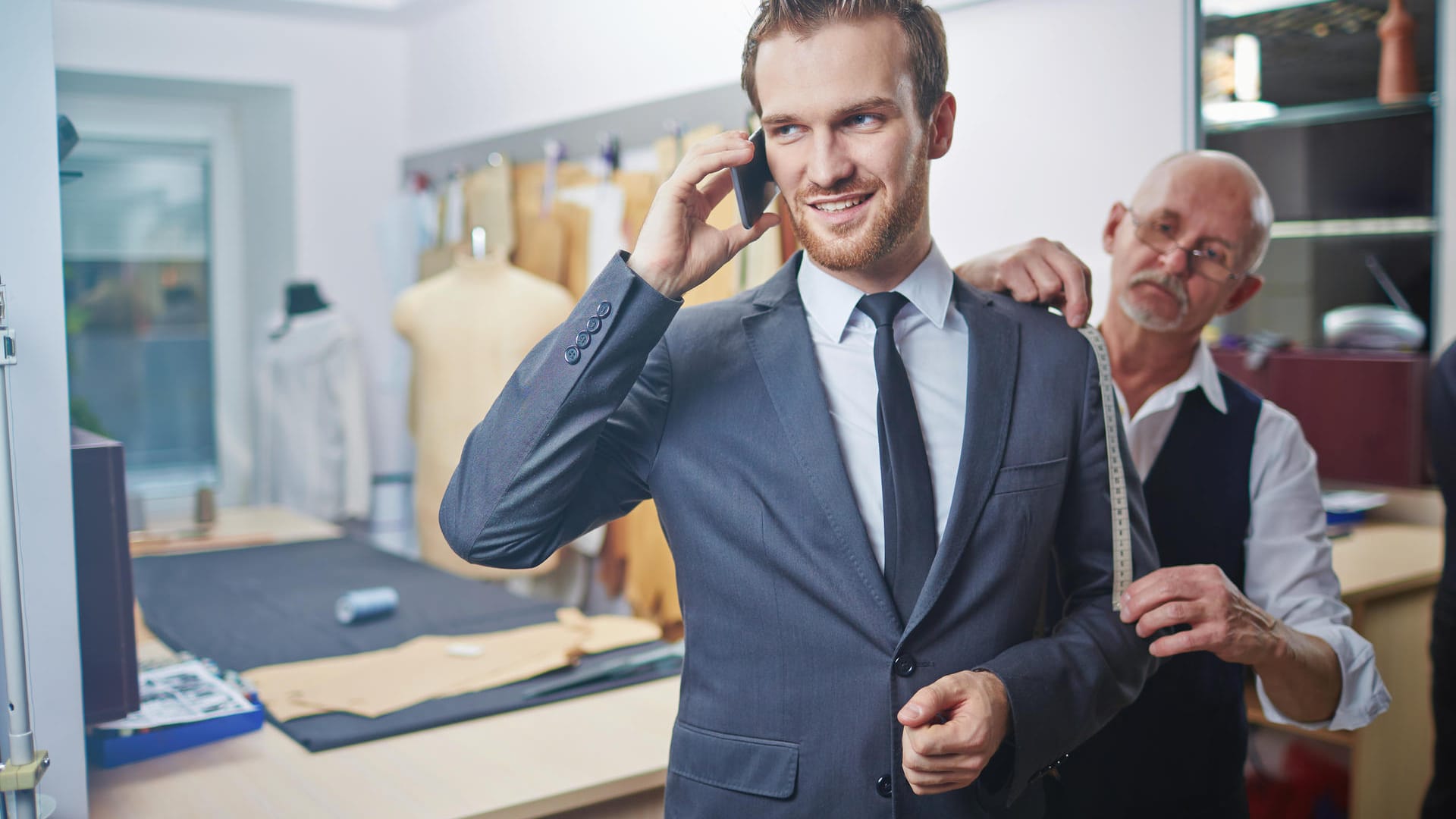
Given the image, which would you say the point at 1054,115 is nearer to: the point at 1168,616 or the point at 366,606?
the point at 1168,616

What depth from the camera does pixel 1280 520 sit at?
175 cm

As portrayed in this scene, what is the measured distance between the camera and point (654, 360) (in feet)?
4.58

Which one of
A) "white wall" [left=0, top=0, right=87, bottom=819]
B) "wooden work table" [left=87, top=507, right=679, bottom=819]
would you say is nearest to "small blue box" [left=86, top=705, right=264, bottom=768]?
"wooden work table" [left=87, top=507, right=679, bottom=819]

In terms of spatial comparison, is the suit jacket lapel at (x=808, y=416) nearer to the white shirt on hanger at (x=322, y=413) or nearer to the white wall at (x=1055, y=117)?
the white wall at (x=1055, y=117)

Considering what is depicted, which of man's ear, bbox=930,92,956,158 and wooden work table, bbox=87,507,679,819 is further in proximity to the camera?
wooden work table, bbox=87,507,679,819

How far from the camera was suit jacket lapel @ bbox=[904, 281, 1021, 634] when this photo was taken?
1.28m

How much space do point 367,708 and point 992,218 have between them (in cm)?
147

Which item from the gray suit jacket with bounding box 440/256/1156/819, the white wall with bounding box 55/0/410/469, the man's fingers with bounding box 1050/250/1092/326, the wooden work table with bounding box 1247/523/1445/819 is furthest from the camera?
the white wall with bounding box 55/0/410/469

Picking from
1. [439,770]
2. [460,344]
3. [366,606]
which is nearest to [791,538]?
[439,770]

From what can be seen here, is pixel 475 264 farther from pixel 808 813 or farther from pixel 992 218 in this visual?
pixel 808 813

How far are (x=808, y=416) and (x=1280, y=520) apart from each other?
2.81ft

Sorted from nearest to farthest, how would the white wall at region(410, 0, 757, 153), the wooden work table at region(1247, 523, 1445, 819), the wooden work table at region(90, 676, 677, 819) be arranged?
1. the wooden work table at region(90, 676, 677, 819)
2. the wooden work table at region(1247, 523, 1445, 819)
3. the white wall at region(410, 0, 757, 153)

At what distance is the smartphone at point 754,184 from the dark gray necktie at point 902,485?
0.21 meters

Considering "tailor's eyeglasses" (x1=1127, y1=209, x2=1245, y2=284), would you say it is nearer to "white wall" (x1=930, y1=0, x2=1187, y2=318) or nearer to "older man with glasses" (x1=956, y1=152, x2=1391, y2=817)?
"older man with glasses" (x1=956, y1=152, x2=1391, y2=817)
